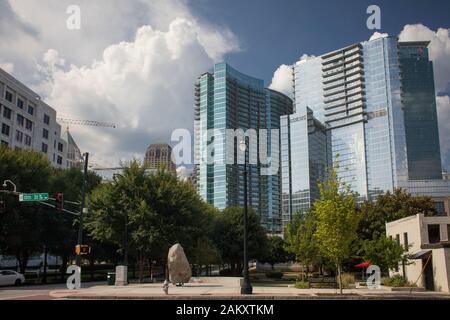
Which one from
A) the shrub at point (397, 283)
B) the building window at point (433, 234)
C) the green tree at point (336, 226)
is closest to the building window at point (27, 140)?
the green tree at point (336, 226)

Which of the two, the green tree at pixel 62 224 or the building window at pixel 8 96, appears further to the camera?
the building window at pixel 8 96

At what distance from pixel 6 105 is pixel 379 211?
70909 millimetres

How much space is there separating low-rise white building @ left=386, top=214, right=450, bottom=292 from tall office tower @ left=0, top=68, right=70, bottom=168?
69733 mm

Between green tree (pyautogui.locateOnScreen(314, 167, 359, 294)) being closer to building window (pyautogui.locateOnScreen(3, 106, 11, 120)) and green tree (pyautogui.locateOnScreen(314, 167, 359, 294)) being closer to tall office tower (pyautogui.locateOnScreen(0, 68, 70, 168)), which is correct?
tall office tower (pyautogui.locateOnScreen(0, 68, 70, 168))

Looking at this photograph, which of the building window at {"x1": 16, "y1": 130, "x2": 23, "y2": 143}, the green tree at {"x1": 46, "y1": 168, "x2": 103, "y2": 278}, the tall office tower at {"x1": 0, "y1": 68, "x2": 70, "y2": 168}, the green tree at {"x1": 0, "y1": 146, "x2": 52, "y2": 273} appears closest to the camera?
the green tree at {"x1": 0, "y1": 146, "x2": 52, "y2": 273}

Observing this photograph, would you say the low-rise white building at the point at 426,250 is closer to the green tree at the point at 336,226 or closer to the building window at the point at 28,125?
the green tree at the point at 336,226

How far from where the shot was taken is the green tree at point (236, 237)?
68500 millimetres

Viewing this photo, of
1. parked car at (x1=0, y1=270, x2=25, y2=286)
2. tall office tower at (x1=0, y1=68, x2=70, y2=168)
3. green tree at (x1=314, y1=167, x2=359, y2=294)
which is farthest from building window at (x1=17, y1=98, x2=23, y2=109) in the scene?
green tree at (x1=314, y1=167, x2=359, y2=294)

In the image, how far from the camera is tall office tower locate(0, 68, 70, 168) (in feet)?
281

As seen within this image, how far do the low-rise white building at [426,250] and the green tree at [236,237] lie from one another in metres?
25.9

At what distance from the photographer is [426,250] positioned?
37.4m

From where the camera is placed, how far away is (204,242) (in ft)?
191

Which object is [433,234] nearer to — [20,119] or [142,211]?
[142,211]
